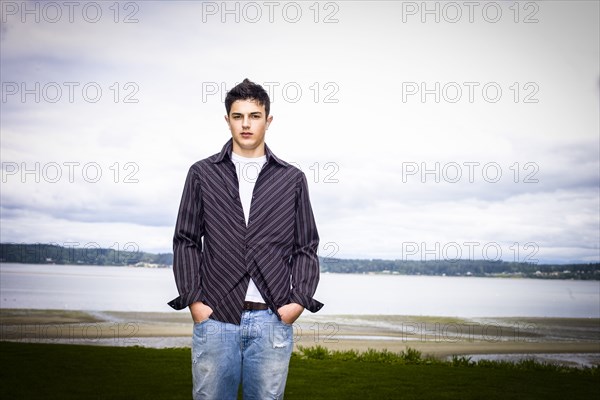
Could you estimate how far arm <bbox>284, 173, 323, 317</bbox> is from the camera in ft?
13.5

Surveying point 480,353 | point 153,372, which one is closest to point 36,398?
point 153,372

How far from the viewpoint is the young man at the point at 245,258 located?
3898mm

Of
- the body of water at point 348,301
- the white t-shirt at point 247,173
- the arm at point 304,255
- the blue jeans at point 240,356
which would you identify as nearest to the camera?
the blue jeans at point 240,356

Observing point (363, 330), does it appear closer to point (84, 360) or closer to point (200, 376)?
point (84, 360)

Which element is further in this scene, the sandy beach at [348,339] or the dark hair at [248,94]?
the sandy beach at [348,339]

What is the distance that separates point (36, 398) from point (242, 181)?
7.61 meters

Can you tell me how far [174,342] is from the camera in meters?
23.2

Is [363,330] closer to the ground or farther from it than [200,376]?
closer to the ground

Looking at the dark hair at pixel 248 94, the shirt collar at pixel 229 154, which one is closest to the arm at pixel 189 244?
the shirt collar at pixel 229 154

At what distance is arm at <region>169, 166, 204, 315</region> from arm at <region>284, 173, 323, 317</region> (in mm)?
631

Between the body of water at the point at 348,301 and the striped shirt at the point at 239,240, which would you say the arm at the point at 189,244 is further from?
the body of water at the point at 348,301

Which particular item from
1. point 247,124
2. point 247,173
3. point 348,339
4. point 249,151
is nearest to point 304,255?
point 247,173

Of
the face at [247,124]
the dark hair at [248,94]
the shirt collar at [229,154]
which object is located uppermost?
the dark hair at [248,94]

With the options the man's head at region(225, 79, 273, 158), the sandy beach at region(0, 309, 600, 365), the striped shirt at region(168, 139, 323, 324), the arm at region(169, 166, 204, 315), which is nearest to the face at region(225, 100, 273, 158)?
the man's head at region(225, 79, 273, 158)
